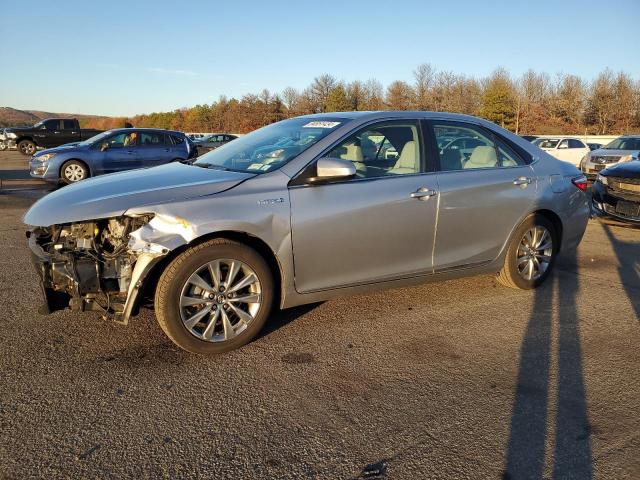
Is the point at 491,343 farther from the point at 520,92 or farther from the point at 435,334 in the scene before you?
the point at 520,92

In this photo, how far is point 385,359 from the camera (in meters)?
3.57

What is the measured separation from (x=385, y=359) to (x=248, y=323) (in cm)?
99

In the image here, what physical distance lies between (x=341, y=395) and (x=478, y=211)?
2.28 meters

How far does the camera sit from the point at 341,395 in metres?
3.08

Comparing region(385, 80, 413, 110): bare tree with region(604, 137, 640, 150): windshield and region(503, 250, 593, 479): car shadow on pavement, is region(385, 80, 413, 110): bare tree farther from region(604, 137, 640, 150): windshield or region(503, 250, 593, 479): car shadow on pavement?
region(503, 250, 593, 479): car shadow on pavement

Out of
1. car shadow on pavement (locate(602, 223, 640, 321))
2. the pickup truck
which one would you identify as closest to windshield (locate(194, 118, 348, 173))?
car shadow on pavement (locate(602, 223, 640, 321))

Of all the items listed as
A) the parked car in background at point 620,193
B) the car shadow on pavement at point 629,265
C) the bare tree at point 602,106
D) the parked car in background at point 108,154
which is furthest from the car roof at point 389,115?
the bare tree at point 602,106

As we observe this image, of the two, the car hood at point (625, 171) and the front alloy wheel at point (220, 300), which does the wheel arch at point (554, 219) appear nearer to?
the front alloy wheel at point (220, 300)

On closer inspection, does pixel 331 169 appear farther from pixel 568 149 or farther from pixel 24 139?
pixel 24 139

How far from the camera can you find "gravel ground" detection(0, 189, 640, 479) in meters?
2.46

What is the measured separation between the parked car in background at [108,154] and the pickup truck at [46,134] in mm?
15951

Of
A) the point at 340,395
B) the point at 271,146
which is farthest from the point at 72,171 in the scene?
the point at 340,395

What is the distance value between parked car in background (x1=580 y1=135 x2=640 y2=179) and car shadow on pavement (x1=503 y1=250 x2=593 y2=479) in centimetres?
1397

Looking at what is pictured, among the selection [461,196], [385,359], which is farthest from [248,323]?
[461,196]
